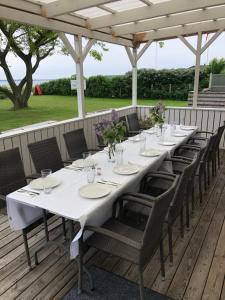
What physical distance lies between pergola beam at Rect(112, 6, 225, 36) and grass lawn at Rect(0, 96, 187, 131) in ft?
17.2

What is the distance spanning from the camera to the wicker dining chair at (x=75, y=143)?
129 inches

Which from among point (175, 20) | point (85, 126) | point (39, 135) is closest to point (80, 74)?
point (85, 126)

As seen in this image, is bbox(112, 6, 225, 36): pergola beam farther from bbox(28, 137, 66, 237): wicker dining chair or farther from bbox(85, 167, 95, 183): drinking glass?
bbox(85, 167, 95, 183): drinking glass

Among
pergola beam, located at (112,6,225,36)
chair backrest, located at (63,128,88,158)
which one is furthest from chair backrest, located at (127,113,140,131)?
pergola beam, located at (112,6,225,36)

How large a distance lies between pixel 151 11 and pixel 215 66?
392 inches

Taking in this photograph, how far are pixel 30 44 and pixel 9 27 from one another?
2.34 feet

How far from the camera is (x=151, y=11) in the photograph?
3766 millimetres

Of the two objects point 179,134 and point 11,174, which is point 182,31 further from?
point 11,174

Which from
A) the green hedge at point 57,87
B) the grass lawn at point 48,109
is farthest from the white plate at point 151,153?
the green hedge at point 57,87

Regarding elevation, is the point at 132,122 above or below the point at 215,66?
below

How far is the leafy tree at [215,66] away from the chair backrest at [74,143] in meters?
11.1

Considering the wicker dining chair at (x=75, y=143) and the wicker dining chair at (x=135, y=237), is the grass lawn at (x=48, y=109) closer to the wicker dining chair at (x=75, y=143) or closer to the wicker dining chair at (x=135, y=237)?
the wicker dining chair at (x=75, y=143)

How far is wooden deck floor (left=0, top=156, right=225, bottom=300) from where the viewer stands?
1.88 metres

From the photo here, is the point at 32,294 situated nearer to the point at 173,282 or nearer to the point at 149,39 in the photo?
the point at 173,282
